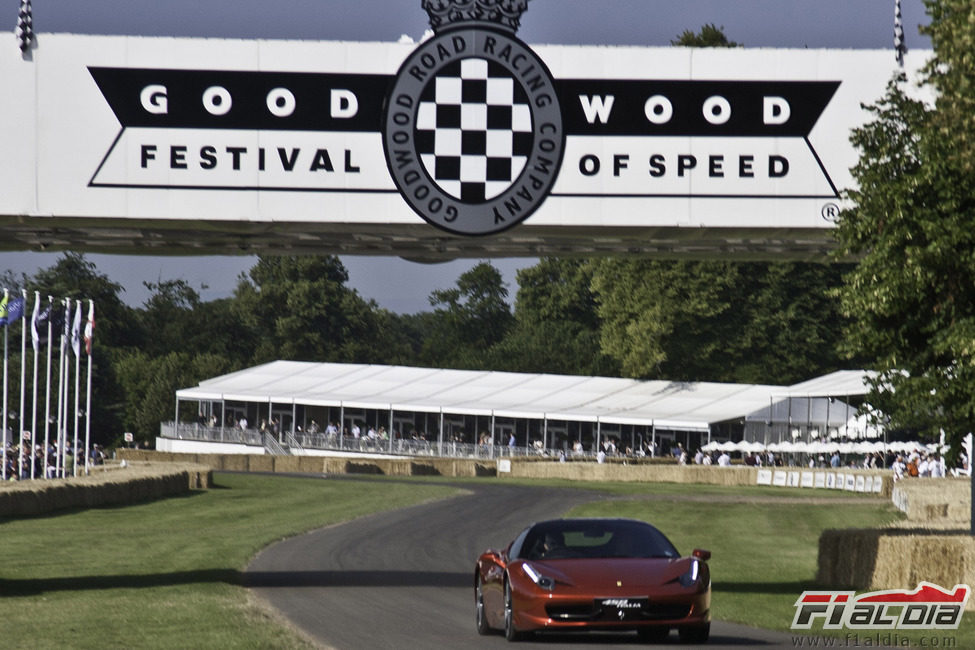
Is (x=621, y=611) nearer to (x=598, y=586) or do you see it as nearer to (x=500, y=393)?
(x=598, y=586)

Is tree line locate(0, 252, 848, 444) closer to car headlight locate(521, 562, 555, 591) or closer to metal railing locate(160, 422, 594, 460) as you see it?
metal railing locate(160, 422, 594, 460)

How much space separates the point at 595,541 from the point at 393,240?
4.85 metres

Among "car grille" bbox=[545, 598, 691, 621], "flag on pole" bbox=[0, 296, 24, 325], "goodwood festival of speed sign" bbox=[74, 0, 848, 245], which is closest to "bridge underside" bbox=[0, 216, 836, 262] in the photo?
"goodwood festival of speed sign" bbox=[74, 0, 848, 245]

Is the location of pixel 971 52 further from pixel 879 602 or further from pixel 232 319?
pixel 232 319

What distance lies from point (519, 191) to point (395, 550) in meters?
12.4

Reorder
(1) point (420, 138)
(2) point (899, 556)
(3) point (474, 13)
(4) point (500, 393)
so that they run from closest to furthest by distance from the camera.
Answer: (3) point (474, 13), (1) point (420, 138), (2) point (899, 556), (4) point (500, 393)

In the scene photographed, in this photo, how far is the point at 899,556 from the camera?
1714 cm

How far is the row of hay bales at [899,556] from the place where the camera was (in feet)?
53.4

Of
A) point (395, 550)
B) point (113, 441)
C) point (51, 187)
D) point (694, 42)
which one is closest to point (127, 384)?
point (113, 441)

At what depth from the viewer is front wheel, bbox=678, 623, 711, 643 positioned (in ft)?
42.7

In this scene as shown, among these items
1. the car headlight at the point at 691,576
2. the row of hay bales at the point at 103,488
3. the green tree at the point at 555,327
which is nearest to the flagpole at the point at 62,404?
the row of hay bales at the point at 103,488

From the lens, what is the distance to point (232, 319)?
138875 millimetres

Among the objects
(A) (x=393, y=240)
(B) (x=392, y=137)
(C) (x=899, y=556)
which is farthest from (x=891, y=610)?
(B) (x=392, y=137)

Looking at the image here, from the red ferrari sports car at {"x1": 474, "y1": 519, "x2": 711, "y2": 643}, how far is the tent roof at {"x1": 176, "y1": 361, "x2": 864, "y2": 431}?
52.2 metres
